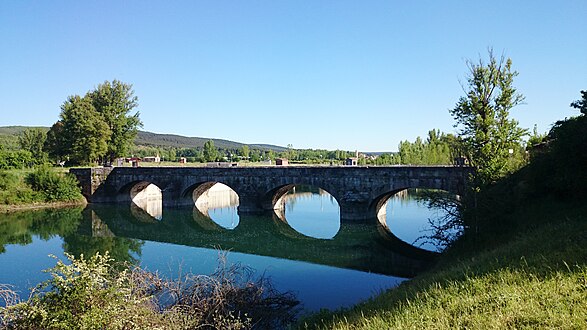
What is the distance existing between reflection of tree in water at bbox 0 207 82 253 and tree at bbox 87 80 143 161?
45.0ft

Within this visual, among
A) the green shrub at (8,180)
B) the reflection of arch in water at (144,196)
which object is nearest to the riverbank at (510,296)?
the reflection of arch in water at (144,196)

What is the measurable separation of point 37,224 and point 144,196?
48.7ft

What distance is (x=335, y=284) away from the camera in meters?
14.2

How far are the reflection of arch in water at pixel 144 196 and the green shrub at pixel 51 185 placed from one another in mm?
4585

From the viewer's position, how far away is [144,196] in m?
43.5

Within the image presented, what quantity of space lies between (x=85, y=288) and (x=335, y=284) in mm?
9222

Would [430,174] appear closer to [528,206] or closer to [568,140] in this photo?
[528,206]

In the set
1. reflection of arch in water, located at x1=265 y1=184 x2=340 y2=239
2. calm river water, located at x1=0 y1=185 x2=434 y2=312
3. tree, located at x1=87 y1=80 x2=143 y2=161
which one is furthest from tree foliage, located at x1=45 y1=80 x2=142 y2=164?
reflection of arch in water, located at x1=265 y1=184 x2=340 y2=239

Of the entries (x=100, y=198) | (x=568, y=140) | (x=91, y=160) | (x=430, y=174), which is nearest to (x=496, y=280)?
(x=568, y=140)

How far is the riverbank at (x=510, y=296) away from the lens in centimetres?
522

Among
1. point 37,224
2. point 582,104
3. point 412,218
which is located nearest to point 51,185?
point 37,224

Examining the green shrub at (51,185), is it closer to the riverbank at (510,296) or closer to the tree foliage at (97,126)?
the tree foliage at (97,126)

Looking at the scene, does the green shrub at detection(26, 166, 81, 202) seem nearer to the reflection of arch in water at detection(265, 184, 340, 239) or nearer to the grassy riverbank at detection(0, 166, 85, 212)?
the grassy riverbank at detection(0, 166, 85, 212)

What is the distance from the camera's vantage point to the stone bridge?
82.0 feet
